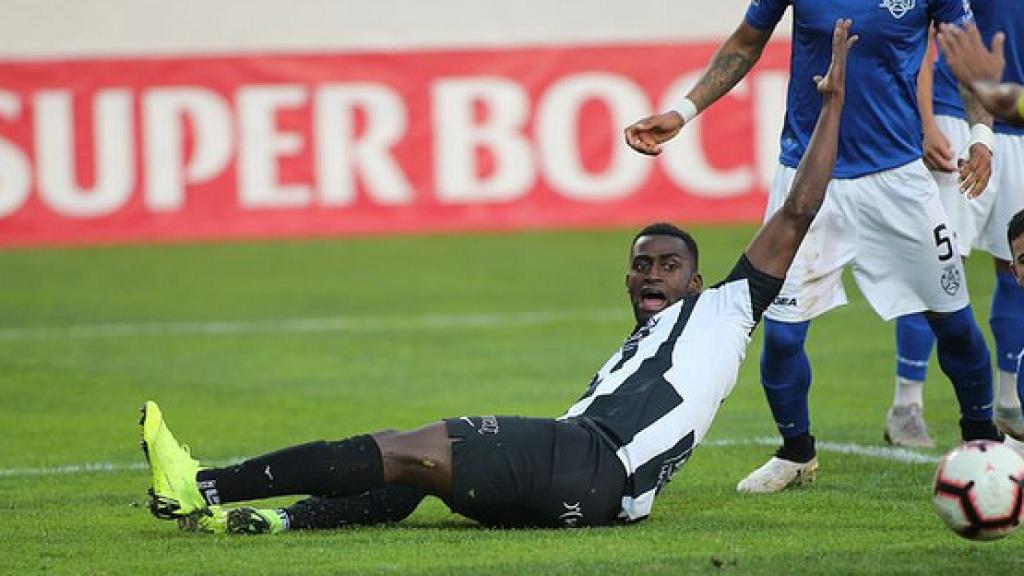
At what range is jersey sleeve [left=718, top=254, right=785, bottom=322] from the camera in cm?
728

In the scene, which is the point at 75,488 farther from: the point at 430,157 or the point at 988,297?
the point at 430,157

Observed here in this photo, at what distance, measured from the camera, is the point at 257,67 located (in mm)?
21062

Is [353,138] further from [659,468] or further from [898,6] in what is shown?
[659,468]

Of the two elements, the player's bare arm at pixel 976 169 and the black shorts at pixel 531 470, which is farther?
the player's bare arm at pixel 976 169

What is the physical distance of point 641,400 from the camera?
7164 mm

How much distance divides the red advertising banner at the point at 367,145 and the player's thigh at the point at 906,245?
12.6m

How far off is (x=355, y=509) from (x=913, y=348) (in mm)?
3649

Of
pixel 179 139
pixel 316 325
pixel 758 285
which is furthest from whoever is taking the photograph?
pixel 179 139

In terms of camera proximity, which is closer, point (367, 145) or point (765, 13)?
point (765, 13)

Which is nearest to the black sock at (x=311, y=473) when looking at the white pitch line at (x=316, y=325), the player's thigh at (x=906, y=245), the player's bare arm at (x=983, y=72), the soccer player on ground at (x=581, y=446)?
the soccer player on ground at (x=581, y=446)

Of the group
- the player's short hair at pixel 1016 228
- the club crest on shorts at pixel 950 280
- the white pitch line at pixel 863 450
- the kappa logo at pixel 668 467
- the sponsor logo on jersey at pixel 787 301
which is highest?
the player's short hair at pixel 1016 228

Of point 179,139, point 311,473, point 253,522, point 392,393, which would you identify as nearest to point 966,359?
point 311,473

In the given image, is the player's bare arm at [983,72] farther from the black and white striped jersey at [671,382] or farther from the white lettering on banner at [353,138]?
the white lettering on banner at [353,138]

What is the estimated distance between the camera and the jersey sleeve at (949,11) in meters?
8.20
